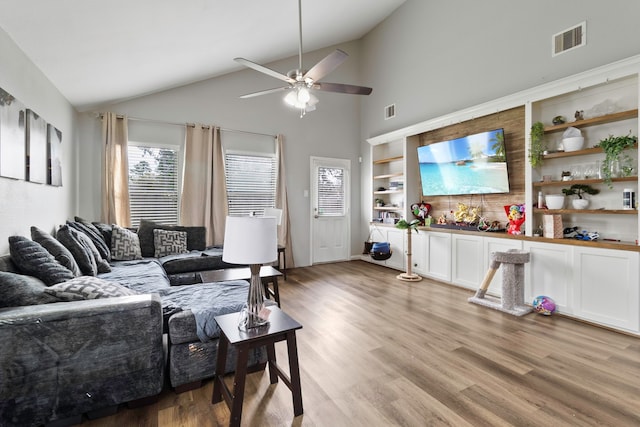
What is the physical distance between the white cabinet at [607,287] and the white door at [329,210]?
13.1 feet

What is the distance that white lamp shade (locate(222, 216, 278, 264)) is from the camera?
158 centimetres

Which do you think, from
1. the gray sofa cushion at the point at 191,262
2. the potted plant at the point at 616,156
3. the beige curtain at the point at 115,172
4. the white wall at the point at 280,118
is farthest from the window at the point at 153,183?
the potted plant at the point at 616,156

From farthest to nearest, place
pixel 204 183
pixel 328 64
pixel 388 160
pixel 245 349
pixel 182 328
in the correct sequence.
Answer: pixel 388 160
pixel 204 183
pixel 328 64
pixel 182 328
pixel 245 349

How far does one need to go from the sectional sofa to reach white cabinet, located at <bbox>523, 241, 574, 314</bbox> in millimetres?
3281

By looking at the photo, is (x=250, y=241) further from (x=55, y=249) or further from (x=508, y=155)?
(x=508, y=155)

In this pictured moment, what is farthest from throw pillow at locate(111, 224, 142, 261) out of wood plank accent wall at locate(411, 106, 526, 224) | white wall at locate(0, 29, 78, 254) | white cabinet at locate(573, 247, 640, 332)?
white cabinet at locate(573, 247, 640, 332)

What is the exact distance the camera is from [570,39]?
3.41m

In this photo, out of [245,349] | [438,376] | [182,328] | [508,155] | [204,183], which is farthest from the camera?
[204,183]

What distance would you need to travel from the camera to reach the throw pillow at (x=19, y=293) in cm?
163

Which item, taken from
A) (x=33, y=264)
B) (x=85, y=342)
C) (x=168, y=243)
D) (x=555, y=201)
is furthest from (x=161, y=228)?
(x=555, y=201)

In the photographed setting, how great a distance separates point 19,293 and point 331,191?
5.20 m

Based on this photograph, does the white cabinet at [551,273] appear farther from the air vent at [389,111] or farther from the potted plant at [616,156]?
the air vent at [389,111]

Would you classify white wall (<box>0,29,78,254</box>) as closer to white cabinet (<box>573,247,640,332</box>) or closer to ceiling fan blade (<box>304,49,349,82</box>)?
ceiling fan blade (<box>304,49,349,82</box>)

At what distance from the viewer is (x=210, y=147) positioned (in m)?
5.04
